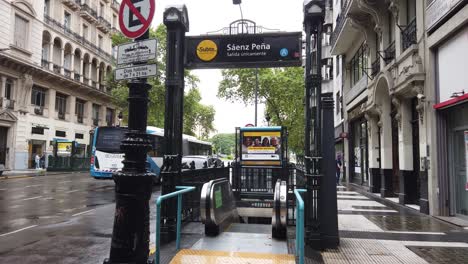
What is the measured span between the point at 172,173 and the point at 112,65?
46.8 meters

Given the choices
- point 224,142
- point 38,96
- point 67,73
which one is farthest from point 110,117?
point 224,142

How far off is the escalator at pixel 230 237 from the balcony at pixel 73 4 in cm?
3845

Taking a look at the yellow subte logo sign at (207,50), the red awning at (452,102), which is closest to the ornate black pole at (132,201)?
the yellow subte logo sign at (207,50)

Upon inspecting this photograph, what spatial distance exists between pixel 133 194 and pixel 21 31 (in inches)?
1367

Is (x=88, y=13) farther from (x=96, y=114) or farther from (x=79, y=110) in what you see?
(x=96, y=114)

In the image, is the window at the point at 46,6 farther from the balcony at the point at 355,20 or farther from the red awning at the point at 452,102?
the red awning at the point at 452,102

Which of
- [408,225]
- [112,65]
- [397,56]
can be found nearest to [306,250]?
[408,225]

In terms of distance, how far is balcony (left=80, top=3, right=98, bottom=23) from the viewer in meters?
42.8

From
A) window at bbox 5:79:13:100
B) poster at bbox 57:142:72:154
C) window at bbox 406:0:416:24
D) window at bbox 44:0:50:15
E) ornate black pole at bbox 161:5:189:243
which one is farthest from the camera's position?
window at bbox 44:0:50:15

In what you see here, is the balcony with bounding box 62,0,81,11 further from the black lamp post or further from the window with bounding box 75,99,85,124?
the black lamp post

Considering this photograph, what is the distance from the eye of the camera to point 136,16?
14.8 feet

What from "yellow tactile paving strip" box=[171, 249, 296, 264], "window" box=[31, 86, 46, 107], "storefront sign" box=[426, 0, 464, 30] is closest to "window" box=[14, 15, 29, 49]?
"window" box=[31, 86, 46, 107]

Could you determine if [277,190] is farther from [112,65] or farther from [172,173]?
[112,65]

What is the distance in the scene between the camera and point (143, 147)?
4.27 m
